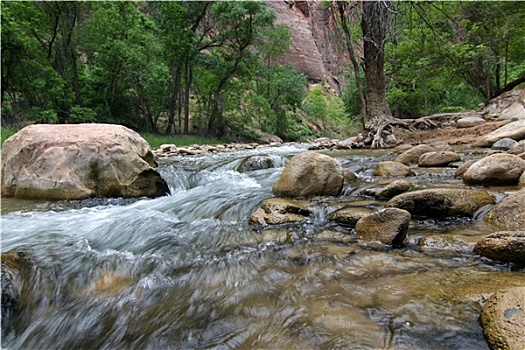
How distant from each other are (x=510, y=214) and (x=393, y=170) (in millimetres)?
2246

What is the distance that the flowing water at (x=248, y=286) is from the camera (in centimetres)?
142

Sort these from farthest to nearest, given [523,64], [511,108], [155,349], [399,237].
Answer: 1. [523,64]
2. [511,108]
3. [399,237]
4. [155,349]

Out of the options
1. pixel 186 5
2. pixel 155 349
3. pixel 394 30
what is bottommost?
pixel 155 349

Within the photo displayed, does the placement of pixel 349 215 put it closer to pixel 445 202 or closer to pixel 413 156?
pixel 445 202

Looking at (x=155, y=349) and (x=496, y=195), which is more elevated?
(x=496, y=195)

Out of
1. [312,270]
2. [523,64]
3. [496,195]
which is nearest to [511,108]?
[523,64]

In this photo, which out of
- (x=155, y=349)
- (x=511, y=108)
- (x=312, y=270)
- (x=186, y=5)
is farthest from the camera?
(x=186, y=5)

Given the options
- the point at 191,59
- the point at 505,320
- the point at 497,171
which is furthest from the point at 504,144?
the point at 191,59

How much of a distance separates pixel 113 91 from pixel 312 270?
59.4 feet

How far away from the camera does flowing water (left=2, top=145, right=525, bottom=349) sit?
4.67 ft

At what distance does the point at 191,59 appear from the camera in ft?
57.1

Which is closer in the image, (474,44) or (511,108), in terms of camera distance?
(511,108)

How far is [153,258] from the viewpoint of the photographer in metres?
2.49

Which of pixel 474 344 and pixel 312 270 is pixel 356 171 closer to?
pixel 312 270
